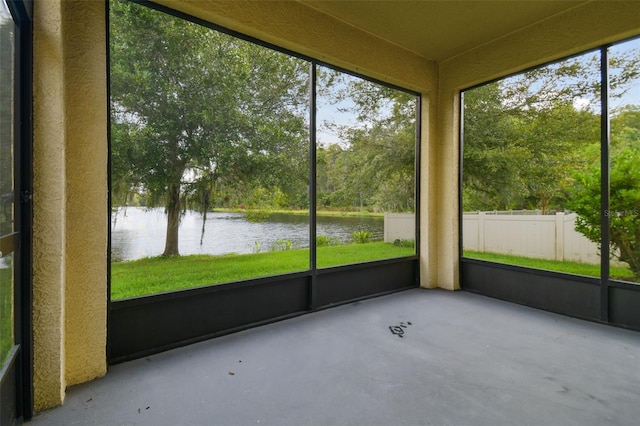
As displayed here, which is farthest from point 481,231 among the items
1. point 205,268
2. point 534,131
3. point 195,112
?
point 195,112

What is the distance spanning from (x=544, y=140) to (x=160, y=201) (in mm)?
4230

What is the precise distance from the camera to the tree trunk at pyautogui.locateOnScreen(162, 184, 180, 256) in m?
2.55

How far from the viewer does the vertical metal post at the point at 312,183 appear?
329 cm

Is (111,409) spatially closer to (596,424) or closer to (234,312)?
(234,312)

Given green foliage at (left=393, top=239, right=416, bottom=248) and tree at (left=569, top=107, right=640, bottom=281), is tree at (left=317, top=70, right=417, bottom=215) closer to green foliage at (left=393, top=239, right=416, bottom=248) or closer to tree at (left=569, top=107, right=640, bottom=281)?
green foliage at (left=393, top=239, right=416, bottom=248)

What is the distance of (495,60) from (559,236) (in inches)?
87.1

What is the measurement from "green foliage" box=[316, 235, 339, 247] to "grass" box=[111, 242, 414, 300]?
0.05m

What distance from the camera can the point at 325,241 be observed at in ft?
11.4

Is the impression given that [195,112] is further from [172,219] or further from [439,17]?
[439,17]

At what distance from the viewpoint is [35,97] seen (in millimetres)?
1645

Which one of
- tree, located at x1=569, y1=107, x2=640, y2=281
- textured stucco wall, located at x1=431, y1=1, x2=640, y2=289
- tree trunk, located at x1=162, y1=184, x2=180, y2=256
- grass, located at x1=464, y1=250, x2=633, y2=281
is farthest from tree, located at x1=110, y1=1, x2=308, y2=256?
tree, located at x1=569, y1=107, x2=640, y2=281

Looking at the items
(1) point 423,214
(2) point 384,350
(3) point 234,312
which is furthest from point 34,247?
(1) point 423,214

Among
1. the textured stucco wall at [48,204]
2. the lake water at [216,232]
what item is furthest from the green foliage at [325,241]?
the textured stucco wall at [48,204]

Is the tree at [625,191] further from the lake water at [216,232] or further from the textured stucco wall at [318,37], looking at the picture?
the lake water at [216,232]
